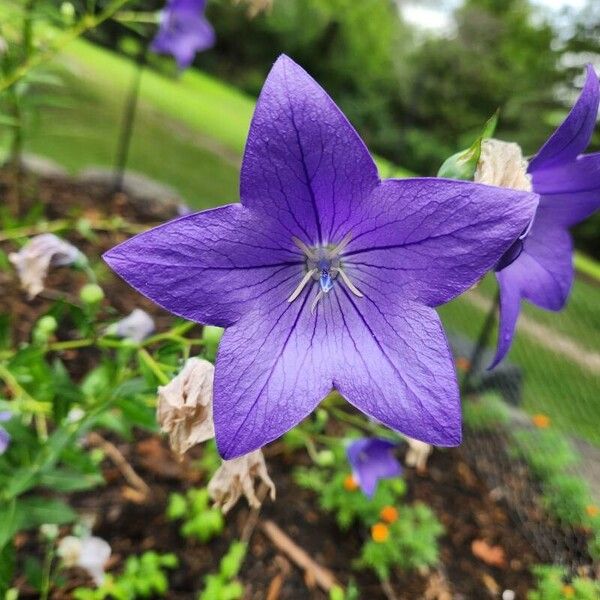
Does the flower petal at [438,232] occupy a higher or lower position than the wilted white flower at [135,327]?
higher

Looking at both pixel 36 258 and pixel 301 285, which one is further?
pixel 36 258

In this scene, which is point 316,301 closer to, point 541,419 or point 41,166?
point 541,419

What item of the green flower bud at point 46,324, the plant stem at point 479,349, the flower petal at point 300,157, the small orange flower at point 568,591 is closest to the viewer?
the flower petal at point 300,157

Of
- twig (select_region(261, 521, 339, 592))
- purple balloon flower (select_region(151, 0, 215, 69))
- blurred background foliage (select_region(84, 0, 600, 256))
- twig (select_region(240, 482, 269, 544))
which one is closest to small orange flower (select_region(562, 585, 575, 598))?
twig (select_region(261, 521, 339, 592))

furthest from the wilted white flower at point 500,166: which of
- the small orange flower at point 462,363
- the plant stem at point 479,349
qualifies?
the small orange flower at point 462,363

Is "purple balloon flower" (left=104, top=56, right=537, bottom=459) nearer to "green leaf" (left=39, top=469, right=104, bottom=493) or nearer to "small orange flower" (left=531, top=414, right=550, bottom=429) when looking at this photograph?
"green leaf" (left=39, top=469, right=104, bottom=493)

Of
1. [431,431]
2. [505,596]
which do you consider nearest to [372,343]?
[431,431]

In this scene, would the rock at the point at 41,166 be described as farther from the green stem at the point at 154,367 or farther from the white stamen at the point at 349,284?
the white stamen at the point at 349,284

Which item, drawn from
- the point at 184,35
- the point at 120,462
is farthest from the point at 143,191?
the point at 120,462
